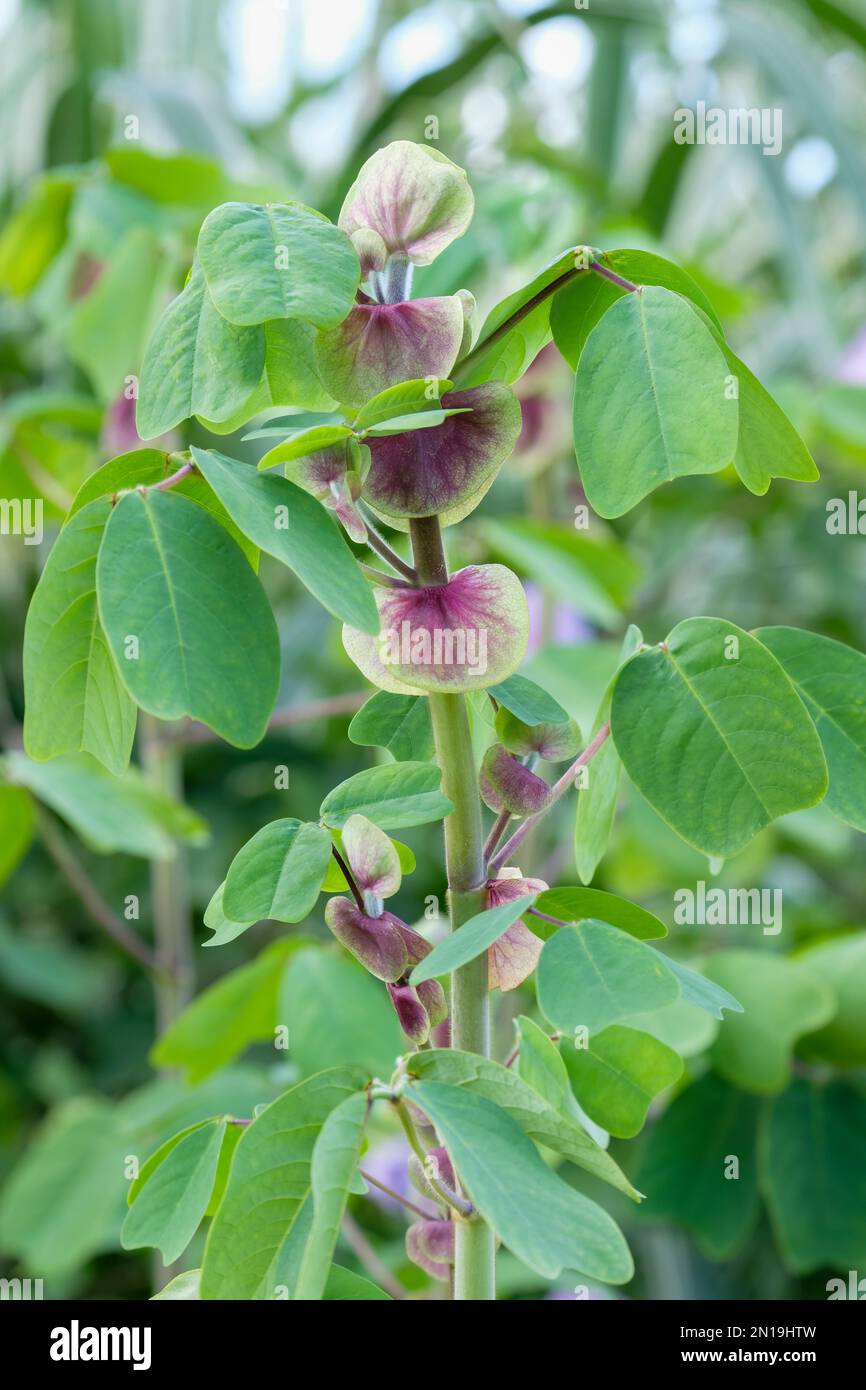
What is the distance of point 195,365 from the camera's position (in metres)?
0.24

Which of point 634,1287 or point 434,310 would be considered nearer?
point 434,310

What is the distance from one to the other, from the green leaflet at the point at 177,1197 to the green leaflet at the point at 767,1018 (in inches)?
11.5

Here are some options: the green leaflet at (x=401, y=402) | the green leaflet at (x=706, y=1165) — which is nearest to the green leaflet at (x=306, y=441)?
the green leaflet at (x=401, y=402)

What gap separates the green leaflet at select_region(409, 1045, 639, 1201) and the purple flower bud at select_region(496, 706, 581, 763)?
0.21 ft

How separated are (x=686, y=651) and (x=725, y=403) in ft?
0.15

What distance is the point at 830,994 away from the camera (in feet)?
1.69

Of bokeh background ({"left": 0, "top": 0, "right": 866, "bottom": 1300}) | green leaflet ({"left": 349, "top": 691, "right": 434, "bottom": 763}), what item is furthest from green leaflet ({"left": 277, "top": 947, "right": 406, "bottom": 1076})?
green leaflet ({"left": 349, "top": 691, "right": 434, "bottom": 763})

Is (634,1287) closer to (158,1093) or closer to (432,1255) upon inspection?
(158,1093)

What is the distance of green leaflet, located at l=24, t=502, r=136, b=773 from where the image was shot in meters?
0.25

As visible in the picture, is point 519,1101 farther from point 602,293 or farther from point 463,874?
point 602,293

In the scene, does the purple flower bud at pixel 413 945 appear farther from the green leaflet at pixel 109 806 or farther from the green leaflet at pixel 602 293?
the green leaflet at pixel 109 806

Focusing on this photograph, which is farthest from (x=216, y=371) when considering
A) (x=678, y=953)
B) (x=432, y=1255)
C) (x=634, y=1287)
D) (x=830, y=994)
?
(x=634, y=1287)

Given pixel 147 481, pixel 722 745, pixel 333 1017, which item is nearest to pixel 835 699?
pixel 722 745

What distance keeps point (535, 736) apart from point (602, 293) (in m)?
0.09
